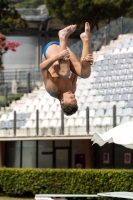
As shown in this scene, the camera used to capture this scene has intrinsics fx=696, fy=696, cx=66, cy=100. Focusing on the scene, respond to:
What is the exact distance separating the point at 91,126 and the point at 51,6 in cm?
2289

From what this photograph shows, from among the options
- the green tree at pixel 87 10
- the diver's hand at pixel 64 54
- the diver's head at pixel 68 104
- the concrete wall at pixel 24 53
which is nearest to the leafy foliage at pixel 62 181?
the diver's head at pixel 68 104

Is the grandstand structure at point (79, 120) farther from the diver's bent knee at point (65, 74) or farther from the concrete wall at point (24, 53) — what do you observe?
the concrete wall at point (24, 53)

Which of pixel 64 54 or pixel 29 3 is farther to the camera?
pixel 29 3


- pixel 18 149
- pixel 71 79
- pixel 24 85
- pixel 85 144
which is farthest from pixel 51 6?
pixel 71 79

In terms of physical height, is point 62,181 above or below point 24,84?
below

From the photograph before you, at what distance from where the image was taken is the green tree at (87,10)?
46984 mm

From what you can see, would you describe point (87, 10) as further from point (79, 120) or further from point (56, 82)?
point (56, 82)

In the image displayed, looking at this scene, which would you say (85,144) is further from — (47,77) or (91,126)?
(47,77)

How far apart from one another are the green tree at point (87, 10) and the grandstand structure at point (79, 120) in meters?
12.1

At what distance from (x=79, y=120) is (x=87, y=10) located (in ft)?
69.3

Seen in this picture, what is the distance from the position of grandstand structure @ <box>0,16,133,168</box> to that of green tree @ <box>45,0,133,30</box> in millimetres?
12109

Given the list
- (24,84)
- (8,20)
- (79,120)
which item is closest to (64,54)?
(79,120)

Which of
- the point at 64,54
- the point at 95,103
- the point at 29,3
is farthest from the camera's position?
the point at 29,3

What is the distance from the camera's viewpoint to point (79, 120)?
28.1 m
